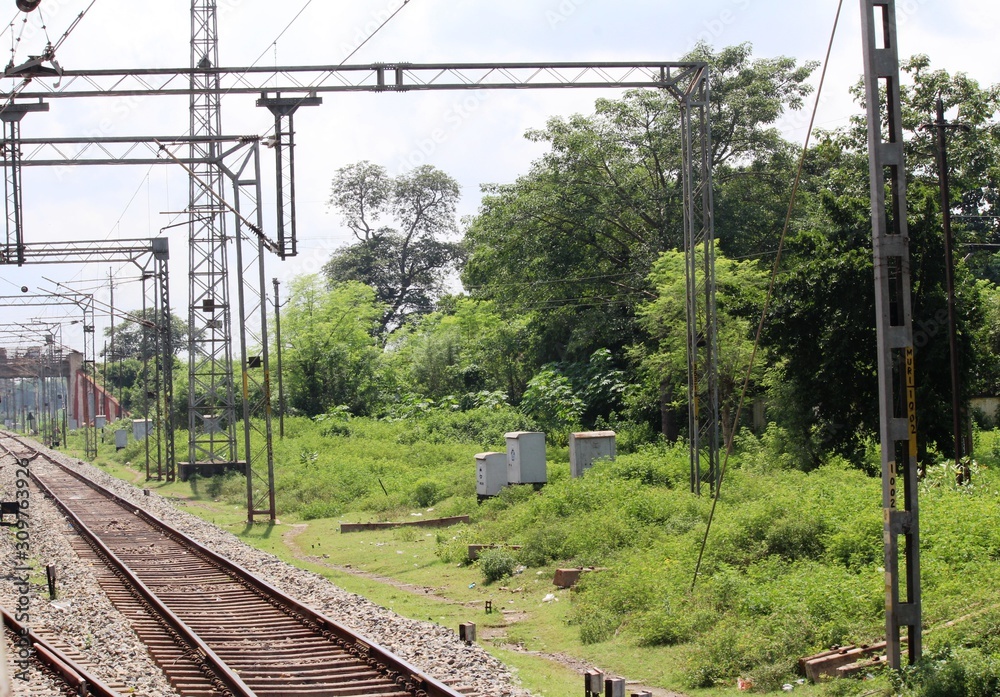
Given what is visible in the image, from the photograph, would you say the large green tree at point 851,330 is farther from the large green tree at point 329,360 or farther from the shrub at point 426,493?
the large green tree at point 329,360

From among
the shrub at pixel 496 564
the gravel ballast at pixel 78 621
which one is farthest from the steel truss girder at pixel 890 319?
the shrub at pixel 496 564

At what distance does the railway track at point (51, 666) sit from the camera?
9.67m

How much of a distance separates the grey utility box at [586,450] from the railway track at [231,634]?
8.78 meters

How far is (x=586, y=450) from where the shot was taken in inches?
952

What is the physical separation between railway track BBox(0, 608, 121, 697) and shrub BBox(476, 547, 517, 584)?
22.9ft

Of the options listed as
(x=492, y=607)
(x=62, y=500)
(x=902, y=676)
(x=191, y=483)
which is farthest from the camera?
(x=191, y=483)

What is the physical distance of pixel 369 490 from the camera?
28.9 m

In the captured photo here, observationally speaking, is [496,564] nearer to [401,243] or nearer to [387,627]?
[387,627]

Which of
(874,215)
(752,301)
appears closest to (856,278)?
(752,301)

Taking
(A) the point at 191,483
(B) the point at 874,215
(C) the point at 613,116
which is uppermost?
(C) the point at 613,116

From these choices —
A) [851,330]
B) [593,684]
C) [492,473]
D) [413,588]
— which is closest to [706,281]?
[851,330]

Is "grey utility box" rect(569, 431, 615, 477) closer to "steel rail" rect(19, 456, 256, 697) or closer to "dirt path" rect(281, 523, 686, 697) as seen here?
"dirt path" rect(281, 523, 686, 697)

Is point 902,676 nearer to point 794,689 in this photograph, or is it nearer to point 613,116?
point 794,689

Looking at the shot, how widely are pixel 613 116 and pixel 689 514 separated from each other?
27180 millimetres
